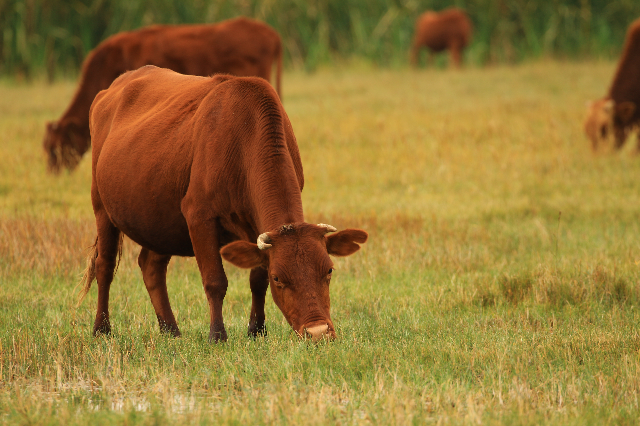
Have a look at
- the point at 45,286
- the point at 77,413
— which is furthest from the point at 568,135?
the point at 77,413

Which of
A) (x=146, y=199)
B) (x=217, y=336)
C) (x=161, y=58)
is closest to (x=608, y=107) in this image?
(x=161, y=58)

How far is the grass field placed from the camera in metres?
4.10

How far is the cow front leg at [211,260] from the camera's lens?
199 inches

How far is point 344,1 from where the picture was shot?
23.4 meters

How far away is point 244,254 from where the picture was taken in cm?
472

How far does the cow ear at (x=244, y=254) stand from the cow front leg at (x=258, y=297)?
0.48 meters

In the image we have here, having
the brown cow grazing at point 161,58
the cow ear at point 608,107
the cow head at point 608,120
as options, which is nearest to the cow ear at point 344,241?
the brown cow grazing at point 161,58

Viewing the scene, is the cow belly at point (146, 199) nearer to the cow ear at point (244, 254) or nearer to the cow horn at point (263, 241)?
the cow ear at point (244, 254)

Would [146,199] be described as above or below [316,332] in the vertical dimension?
above

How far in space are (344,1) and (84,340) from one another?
19482 mm

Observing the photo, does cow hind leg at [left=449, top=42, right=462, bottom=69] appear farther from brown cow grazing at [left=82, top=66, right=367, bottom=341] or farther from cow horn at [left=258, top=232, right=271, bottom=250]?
cow horn at [left=258, top=232, right=271, bottom=250]

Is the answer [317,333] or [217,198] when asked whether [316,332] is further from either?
[217,198]

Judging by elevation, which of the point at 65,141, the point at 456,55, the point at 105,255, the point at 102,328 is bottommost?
the point at 65,141

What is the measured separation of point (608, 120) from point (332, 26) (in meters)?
12.0
